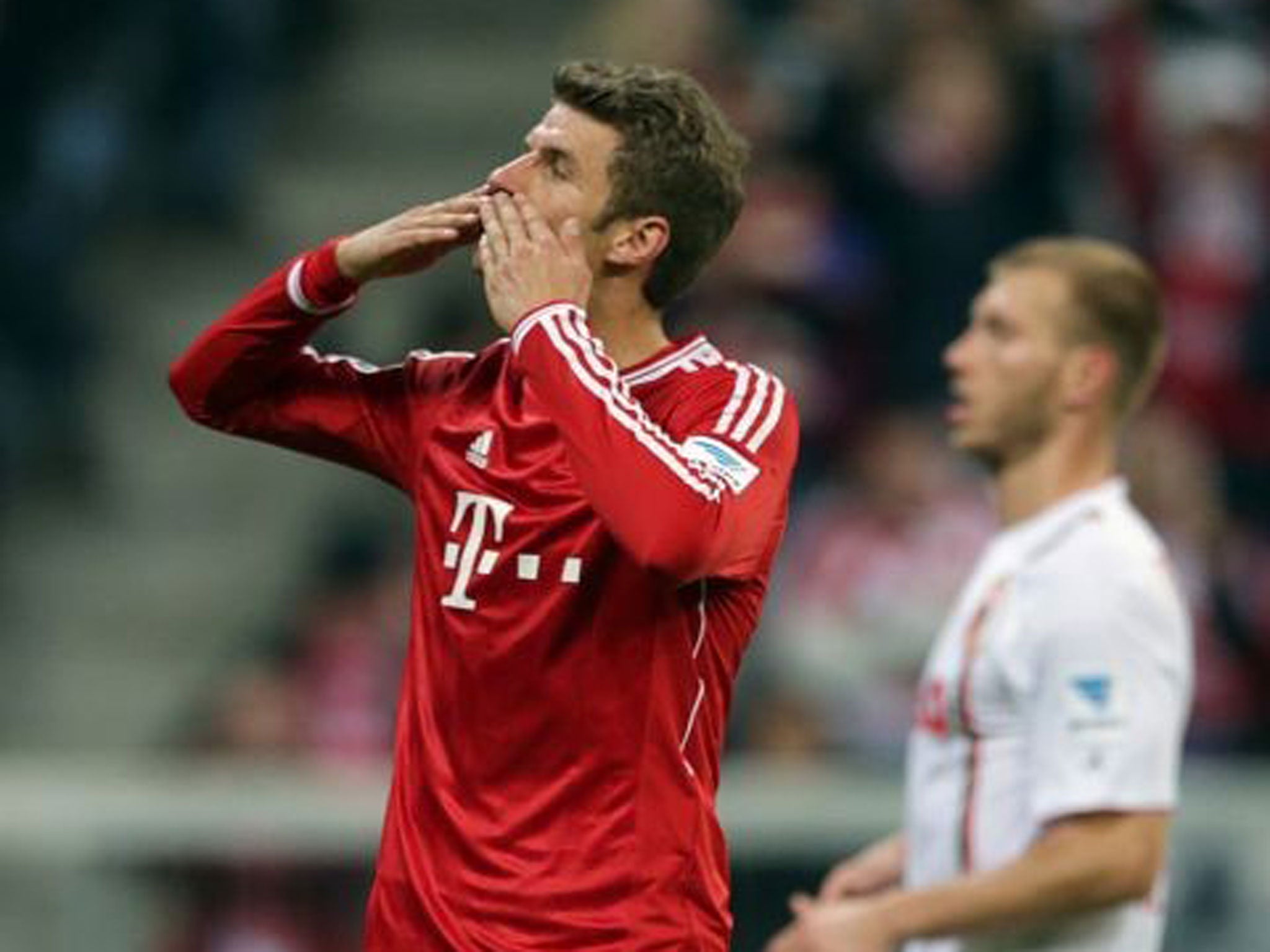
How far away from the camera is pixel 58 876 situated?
7.08 metres

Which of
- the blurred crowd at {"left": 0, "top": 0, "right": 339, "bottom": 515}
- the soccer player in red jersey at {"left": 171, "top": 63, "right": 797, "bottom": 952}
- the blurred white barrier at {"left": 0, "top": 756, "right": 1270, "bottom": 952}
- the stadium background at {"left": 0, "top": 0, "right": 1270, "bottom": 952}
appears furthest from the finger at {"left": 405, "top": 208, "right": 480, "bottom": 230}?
the blurred crowd at {"left": 0, "top": 0, "right": 339, "bottom": 515}

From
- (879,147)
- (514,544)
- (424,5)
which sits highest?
(424,5)

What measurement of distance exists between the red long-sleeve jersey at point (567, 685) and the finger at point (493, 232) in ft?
0.42

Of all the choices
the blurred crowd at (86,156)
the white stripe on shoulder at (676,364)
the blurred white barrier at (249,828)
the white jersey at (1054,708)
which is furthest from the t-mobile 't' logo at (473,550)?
the blurred crowd at (86,156)

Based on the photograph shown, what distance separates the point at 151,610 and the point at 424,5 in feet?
8.19

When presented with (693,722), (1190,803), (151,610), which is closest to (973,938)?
(693,722)

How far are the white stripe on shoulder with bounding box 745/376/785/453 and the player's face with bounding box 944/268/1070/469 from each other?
1.03 meters

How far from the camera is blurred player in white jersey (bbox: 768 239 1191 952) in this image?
455cm

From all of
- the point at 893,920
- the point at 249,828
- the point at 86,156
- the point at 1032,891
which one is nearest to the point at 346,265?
the point at 893,920

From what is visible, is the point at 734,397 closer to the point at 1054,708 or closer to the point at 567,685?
the point at 567,685

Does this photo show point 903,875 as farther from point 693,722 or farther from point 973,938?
point 693,722

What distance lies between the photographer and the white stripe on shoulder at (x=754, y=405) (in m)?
3.93

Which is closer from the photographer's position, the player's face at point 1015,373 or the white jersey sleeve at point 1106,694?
the white jersey sleeve at point 1106,694

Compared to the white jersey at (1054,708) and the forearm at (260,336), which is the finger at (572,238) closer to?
the forearm at (260,336)
